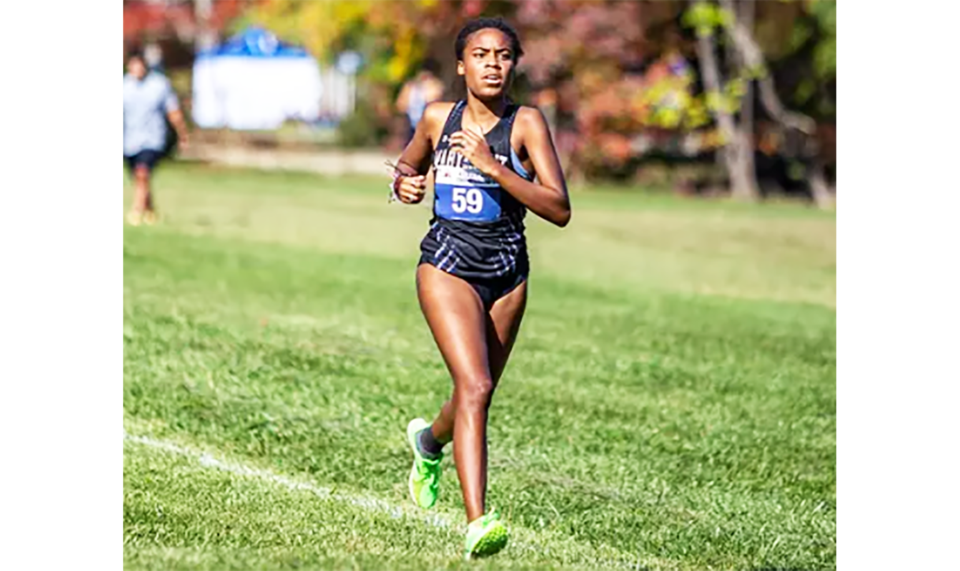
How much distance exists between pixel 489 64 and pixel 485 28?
18 cm

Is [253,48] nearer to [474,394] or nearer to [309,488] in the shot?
[309,488]

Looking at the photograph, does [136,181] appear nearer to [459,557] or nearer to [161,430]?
[161,430]

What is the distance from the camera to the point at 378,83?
52.3 metres

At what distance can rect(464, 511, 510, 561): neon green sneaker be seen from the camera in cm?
719

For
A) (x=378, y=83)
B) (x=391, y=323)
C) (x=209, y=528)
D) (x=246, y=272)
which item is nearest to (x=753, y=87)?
(x=378, y=83)

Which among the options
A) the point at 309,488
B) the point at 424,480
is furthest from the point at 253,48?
the point at 424,480

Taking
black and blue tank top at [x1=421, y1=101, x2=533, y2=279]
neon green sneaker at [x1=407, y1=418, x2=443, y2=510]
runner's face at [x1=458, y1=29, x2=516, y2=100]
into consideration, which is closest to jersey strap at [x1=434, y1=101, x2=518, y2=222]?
black and blue tank top at [x1=421, y1=101, x2=533, y2=279]

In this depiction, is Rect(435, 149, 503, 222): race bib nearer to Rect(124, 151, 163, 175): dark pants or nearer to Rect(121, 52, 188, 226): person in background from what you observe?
Rect(121, 52, 188, 226): person in background

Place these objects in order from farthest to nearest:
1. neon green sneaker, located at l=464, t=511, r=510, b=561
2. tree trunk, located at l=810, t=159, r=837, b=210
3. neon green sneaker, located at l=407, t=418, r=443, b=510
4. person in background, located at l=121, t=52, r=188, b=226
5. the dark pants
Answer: tree trunk, located at l=810, t=159, r=837, b=210
the dark pants
person in background, located at l=121, t=52, r=188, b=226
neon green sneaker, located at l=407, t=418, r=443, b=510
neon green sneaker, located at l=464, t=511, r=510, b=561

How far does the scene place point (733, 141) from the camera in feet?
134

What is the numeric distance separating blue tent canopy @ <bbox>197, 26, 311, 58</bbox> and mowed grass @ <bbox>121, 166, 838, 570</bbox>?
4079 cm

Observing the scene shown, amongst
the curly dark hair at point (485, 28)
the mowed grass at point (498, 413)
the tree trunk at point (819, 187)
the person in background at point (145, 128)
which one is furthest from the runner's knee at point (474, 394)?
the tree trunk at point (819, 187)
